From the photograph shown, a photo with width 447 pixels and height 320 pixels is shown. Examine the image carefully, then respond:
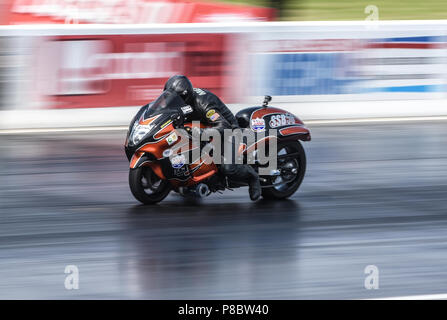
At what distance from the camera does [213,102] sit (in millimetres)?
8734

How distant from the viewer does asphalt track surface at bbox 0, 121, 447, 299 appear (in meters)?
6.44

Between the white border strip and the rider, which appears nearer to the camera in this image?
the rider

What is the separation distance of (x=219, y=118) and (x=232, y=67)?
5.68m

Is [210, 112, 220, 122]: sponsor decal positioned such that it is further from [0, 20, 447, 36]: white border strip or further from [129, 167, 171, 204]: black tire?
[0, 20, 447, 36]: white border strip

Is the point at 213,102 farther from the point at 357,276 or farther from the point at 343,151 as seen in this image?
the point at 343,151

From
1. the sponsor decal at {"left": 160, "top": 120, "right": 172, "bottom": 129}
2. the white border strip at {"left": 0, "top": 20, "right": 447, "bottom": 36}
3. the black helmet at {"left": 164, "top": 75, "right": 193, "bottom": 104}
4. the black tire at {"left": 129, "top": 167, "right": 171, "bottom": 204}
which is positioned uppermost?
the white border strip at {"left": 0, "top": 20, "right": 447, "bottom": 36}

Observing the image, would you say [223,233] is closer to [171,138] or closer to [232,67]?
[171,138]

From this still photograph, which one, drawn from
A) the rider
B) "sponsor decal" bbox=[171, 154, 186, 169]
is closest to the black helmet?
the rider

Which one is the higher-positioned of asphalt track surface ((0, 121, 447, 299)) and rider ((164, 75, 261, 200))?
rider ((164, 75, 261, 200))

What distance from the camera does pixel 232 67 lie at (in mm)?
14250

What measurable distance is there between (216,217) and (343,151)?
424 centimetres

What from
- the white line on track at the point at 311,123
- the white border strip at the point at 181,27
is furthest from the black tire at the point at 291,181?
the white border strip at the point at 181,27

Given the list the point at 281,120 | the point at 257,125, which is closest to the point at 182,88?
the point at 257,125
